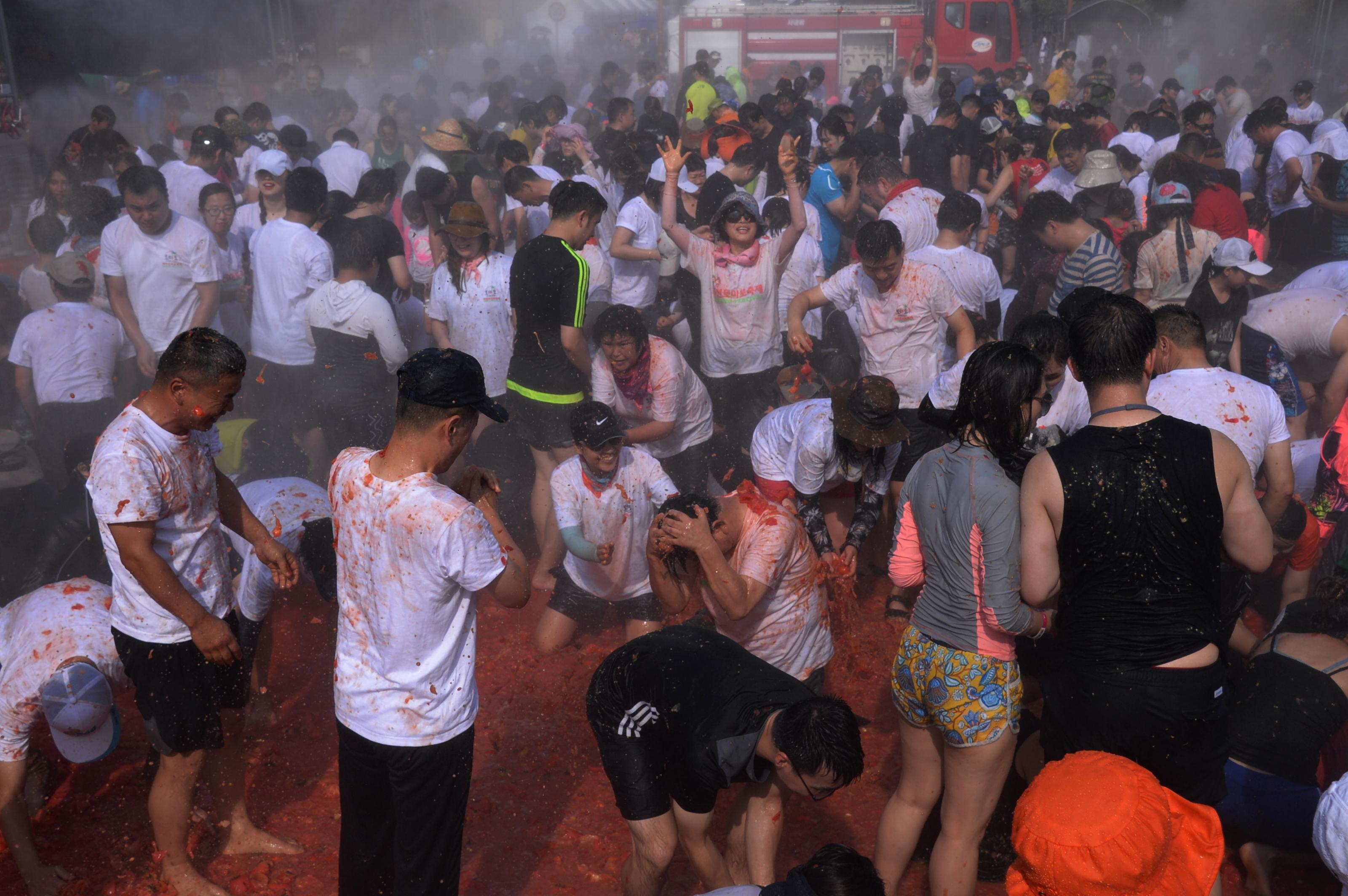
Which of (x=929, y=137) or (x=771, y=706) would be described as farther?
(x=929, y=137)

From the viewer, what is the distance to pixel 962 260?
575 cm

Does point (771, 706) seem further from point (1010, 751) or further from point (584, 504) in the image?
point (584, 504)

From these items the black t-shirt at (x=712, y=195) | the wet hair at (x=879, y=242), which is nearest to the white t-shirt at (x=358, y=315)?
the black t-shirt at (x=712, y=195)

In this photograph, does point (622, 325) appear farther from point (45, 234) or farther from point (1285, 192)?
point (1285, 192)

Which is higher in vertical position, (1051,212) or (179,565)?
(1051,212)

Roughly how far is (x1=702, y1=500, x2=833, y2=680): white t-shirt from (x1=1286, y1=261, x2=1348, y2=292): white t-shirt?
407cm

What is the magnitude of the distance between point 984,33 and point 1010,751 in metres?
20.1

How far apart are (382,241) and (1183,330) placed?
4871 millimetres

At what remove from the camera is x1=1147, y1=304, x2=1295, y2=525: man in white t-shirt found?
371 centimetres

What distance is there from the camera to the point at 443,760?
2777 mm

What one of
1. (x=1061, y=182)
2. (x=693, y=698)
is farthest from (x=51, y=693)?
(x=1061, y=182)

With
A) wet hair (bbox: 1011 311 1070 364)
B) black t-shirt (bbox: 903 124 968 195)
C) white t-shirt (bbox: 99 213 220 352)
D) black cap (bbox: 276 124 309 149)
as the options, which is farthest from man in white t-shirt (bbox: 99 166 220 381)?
black t-shirt (bbox: 903 124 968 195)

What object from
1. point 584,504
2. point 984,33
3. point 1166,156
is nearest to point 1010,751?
point 584,504

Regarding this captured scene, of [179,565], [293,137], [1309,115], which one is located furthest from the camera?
[1309,115]
